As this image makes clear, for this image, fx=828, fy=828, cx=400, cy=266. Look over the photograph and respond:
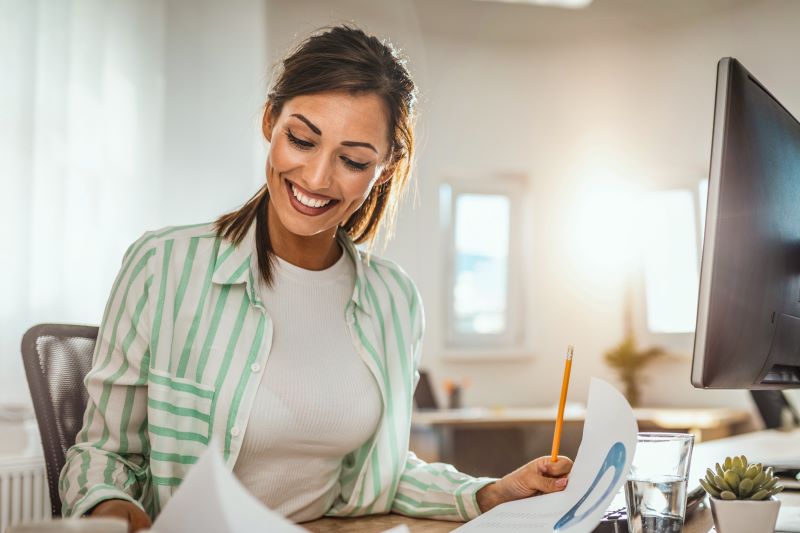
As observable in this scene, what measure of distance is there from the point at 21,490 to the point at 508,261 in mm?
4631

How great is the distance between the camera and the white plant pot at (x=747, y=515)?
0.82 metres

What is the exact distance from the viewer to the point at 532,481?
0.98m

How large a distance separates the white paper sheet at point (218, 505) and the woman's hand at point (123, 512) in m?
0.17

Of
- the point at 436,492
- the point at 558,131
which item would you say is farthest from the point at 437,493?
the point at 558,131

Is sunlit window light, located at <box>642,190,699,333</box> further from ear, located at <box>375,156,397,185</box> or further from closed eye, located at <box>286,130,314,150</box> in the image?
closed eye, located at <box>286,130,314,150</box>

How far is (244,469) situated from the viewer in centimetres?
114

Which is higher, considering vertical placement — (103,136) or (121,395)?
(103,136)

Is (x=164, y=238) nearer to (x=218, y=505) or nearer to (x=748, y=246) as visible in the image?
(x=218, y=505)

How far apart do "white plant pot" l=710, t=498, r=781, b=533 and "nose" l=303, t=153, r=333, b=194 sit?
0.62 metres

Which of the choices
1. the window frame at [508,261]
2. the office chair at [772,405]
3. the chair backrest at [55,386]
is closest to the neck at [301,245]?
the chair backrest at [55,386]

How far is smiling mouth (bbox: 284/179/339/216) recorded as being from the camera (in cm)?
114

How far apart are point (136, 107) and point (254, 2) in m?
1.28

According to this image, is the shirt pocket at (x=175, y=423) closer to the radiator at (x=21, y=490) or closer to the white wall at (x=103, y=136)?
the radiator at (x=21, y=490)

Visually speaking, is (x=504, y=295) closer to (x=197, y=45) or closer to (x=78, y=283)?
(x=197, y=45)
